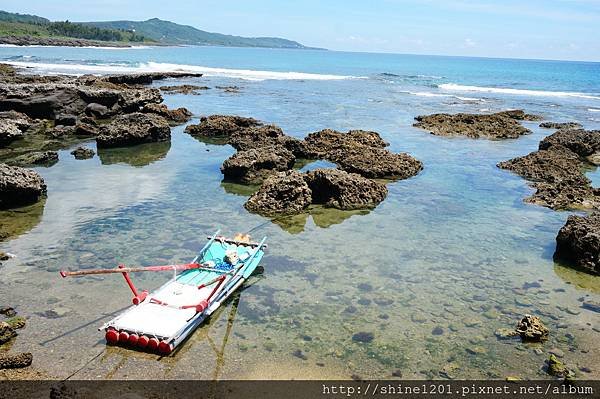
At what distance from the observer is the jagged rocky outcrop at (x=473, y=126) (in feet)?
106

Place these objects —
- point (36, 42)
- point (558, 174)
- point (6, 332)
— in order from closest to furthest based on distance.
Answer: point (6, 332)
point (558, 174)
point (36, 42)

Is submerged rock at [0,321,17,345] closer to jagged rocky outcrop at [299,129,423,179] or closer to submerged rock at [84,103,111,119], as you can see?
jagged rocky outcrop at [299,129,423,179]

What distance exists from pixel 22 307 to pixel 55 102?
24809 millimetres

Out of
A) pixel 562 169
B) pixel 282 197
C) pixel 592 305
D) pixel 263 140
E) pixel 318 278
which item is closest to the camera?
pixel 592 305

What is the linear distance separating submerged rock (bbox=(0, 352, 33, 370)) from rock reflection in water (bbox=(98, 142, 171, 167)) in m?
14.7

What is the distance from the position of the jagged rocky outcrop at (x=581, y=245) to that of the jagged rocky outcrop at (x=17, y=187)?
1607 cm

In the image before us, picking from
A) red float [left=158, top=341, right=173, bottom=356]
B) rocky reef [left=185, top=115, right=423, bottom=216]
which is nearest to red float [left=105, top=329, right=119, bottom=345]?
Result: red float [left=158, top=341, right=173, bottom=356]

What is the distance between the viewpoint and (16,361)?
8.27m

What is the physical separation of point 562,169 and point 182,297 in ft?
61.4

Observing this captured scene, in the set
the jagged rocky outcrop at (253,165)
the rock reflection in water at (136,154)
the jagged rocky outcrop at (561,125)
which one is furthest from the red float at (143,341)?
the jagged rocky outcrop at (561,125)

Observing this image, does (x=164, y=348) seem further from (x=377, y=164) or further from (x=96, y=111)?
(x=96, y=111)

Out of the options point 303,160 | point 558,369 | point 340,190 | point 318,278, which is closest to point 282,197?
point 340,190

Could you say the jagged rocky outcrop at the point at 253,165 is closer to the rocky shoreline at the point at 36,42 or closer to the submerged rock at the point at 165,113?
the submerged rock at the point at 165,113

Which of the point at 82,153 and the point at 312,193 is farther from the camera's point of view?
the point at 82,153
